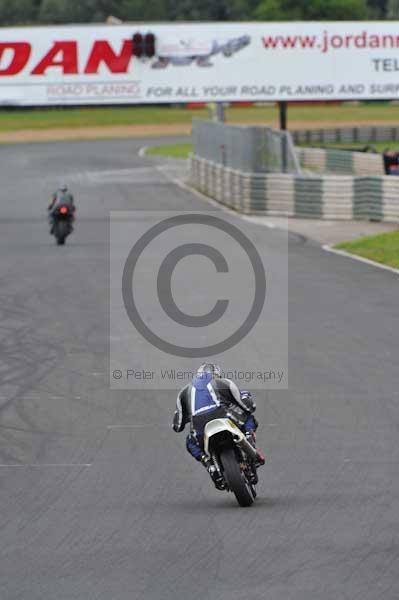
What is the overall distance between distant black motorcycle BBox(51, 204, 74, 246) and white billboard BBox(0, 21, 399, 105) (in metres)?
8.91

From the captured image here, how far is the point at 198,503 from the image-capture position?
11023mm

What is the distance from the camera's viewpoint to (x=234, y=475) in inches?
419

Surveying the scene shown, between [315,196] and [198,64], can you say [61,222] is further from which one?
[198,64]

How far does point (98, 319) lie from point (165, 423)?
6.97m

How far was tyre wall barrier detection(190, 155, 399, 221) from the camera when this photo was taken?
34062mm

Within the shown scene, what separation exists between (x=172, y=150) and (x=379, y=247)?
44.1 metres

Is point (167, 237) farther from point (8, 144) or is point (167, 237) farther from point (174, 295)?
point (8, 144)

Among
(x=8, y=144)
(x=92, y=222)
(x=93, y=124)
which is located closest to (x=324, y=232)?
(x=92, y=222)

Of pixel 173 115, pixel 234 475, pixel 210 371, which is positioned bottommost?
pixel 234 475

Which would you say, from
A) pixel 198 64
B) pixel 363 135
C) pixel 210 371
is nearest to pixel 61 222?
pixel 198 64

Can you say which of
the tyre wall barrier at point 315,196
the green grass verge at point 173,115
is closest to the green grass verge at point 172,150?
the green grass verge at point 173,115

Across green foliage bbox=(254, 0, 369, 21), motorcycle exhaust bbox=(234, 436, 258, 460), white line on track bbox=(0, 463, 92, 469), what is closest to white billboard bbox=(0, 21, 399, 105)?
white line on track bbox=(0, 463, 92, 469)

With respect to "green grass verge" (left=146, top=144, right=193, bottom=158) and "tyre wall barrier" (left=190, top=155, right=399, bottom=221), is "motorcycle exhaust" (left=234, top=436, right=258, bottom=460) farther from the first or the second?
"green grass verge" (left=146, top=144, right=193, bottom=158)

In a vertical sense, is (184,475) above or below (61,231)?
below
